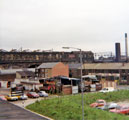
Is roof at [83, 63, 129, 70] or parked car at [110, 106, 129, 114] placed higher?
roof at [83, 63, 129, 70]

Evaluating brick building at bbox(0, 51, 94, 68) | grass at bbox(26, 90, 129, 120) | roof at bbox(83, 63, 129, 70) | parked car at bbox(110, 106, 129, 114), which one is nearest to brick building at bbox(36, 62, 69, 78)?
roof at bbox(83, 63, 129, 70)

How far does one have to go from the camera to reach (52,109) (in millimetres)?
26312

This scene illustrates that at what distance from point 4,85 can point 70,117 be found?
41963 millimetres

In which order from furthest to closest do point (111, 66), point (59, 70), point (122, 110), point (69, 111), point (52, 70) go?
1. point (111, 66)
2. point (59, 70)
3. point (52, 70)
4. point (122, 110)
5. point (69, 111)

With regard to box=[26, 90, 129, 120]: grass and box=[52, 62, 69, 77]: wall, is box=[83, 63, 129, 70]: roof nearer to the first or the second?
box=[52, 62, 69, 77]: wall

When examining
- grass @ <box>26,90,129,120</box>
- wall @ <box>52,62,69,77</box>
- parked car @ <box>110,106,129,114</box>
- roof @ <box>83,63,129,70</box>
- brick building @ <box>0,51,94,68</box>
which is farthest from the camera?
brick building @ <box>0,51,94,68</box>

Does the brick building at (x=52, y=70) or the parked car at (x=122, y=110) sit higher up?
the brick building at (x=52, y=70)

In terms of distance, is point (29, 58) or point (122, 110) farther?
point (29, 58)

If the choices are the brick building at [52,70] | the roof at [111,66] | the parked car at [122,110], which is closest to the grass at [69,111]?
the parked car at [122,110]

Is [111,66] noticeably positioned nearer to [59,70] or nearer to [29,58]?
[59,70]

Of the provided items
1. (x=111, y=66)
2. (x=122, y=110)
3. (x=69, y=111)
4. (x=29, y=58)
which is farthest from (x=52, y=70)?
(x=122, y=110)

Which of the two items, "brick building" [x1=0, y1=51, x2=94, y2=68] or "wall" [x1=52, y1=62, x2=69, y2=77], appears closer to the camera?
"wall" [x1=52, y1=62, x2=69, y2=77]

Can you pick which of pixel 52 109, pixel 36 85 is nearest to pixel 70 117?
pixel 52 109

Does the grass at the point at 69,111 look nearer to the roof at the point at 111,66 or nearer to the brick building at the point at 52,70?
the brick building at the point at 52,70
